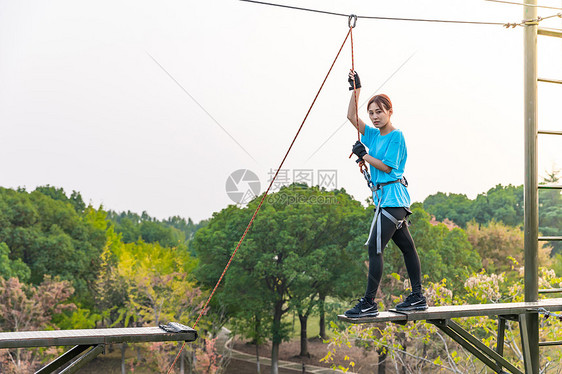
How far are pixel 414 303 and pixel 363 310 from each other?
0.45 metres

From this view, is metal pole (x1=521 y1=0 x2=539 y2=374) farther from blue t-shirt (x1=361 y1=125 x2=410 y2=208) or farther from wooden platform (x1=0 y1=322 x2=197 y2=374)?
wooden platform (x1=0 y1=322 x2=197 y2=374)

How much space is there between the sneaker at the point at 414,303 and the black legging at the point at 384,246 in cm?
4

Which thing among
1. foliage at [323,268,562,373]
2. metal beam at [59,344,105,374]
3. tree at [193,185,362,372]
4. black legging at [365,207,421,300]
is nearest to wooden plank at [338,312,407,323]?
black legging at [365,207,421,300]

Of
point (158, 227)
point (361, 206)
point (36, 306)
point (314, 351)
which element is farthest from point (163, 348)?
point (158, 227)

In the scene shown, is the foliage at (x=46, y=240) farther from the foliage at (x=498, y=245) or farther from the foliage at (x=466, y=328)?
the foliage at (x=498, y=245)

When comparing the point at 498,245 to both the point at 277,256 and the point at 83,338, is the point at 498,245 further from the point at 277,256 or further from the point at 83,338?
the point at 83,338

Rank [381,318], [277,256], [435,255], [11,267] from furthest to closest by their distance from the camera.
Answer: [277,256] → [11,267] → [435,255] → [381,318]

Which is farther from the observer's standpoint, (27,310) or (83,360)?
(27,310)

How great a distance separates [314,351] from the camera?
27.1 meters

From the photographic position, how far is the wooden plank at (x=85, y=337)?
323 cm

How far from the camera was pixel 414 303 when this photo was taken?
4.08m

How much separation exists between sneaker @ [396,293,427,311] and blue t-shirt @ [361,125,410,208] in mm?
692

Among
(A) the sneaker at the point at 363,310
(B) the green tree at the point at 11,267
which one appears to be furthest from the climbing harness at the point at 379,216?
(B) the green tree at the point at 11,267

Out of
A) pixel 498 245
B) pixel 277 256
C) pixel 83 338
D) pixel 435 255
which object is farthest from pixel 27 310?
pixel 498 245
